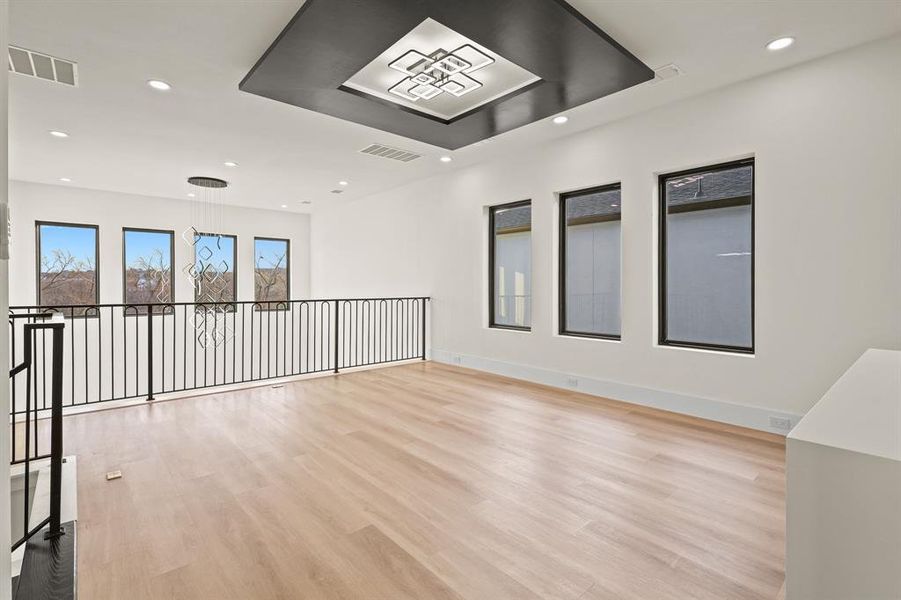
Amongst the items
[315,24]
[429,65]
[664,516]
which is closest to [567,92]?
[429,65]

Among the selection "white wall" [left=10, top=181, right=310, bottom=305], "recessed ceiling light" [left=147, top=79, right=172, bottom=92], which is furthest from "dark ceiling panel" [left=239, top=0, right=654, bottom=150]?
"white wall" [left=10, top=181, right=310, bottom=305]

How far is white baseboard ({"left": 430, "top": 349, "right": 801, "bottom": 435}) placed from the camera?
3510 millimetres

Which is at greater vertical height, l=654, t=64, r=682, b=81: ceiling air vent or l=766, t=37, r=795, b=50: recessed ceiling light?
l=654, t=64, r=682, b=81: ceiling air vent

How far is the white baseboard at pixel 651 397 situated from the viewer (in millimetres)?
3510

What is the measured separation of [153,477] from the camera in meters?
2.69

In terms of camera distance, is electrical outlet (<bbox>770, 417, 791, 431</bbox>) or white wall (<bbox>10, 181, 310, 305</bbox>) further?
white wall (<bbox>10, 181, 310, 305</bbox>)

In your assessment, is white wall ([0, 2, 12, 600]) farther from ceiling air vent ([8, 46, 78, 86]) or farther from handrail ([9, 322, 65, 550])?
ceiling air vent ([8, 46, 78, 86])

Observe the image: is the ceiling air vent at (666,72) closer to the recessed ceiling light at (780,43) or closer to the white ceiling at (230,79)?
the white ceiling at (230,79)

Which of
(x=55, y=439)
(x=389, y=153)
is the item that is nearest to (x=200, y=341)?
(x=389, y=153)

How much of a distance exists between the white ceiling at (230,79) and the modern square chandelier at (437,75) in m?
0.79

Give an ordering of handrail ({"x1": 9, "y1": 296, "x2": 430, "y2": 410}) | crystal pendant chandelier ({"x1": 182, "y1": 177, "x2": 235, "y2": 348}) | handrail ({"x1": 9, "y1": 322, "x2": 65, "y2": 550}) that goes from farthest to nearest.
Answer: crystal pendant chandelier ({"x1": 182, "y1": 177, "x2": 235, "y2": 348}) < handrail ({"x1": 9, "y1": 296, "x2": 430, "y2": 410}) < handrail ({"x1": 9, "y1": 322, "x2": 65, "y2": 550})

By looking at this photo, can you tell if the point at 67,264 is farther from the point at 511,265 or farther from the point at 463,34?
the point at 463,34

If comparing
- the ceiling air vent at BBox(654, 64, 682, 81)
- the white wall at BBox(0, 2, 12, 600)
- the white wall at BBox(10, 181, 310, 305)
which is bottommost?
the white wall at BBox(0, 2, 12, 600)

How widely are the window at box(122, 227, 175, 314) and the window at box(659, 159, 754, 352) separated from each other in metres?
8.31
